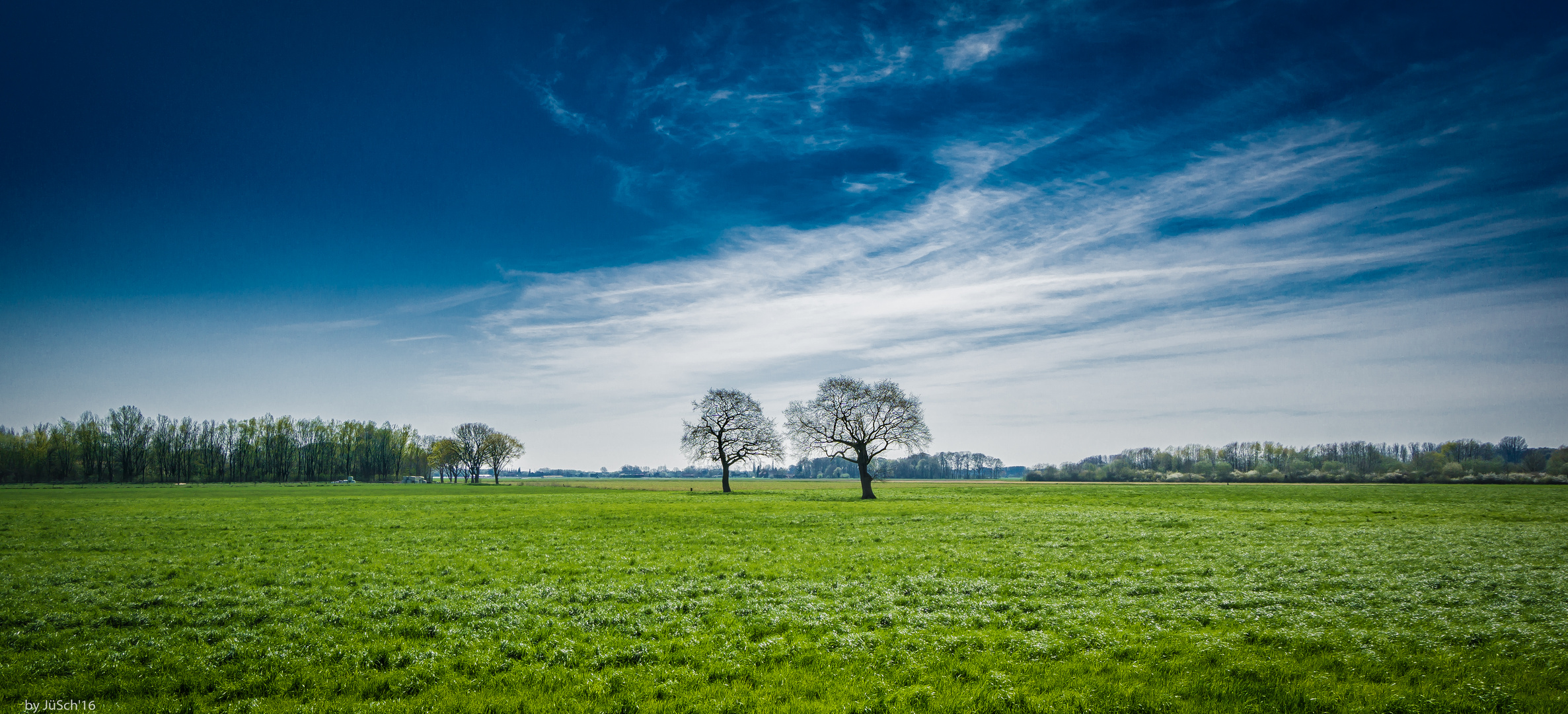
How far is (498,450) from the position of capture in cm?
15762

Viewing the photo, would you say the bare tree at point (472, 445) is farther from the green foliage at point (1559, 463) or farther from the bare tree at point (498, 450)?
the green foliage at point (1559, 463)

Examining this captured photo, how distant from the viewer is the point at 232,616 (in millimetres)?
14820

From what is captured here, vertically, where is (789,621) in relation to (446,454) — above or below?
above

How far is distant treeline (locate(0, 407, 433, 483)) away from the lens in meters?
130

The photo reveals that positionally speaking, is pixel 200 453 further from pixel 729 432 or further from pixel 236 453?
pixel 729 432

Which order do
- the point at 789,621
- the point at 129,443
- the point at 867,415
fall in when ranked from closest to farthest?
the point at 789,621, the point at 867,415, the point at 129,443

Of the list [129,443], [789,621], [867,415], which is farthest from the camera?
[129,443]

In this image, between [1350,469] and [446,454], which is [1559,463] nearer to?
[1350,469]

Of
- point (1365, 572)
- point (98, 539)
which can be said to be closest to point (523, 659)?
point (1365, 572)

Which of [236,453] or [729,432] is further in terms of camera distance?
[236,453]

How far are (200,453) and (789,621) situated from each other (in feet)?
642

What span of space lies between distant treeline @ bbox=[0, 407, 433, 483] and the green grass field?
15058 cm

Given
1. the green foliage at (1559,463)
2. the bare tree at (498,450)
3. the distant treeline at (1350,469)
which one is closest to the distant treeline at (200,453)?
the bare tree at (498,450)

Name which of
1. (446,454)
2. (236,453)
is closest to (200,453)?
(236,453)
